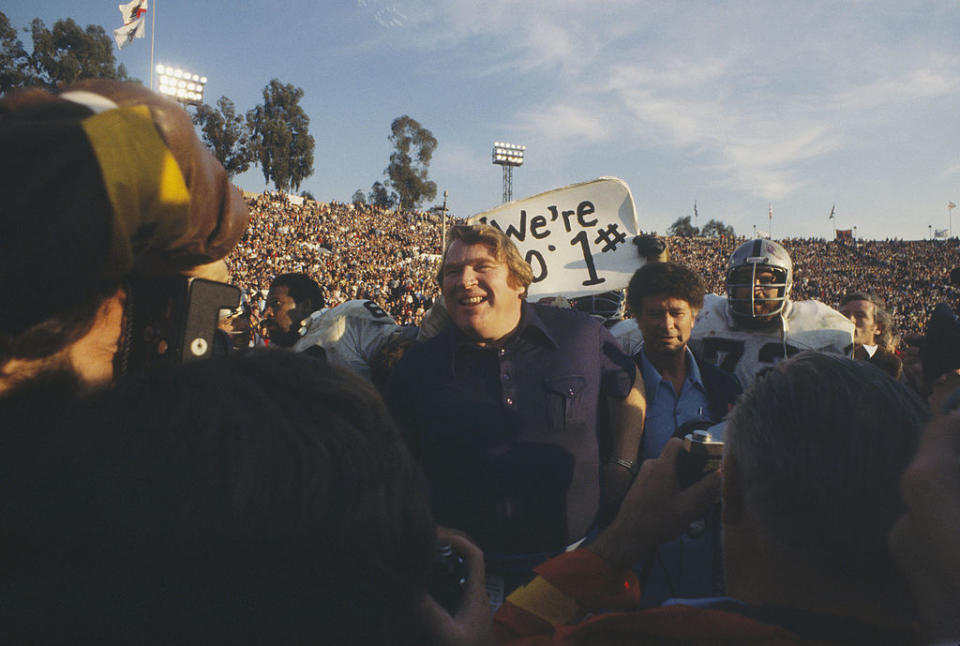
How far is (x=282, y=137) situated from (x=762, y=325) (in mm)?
50951

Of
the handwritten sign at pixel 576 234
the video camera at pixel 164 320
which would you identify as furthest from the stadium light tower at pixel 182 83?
the video camera at pixel 164 320

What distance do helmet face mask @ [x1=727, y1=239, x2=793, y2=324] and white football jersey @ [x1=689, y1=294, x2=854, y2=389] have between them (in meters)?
0.08

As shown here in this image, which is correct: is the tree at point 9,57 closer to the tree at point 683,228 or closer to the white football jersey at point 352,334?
the white football jersey at point 352,334

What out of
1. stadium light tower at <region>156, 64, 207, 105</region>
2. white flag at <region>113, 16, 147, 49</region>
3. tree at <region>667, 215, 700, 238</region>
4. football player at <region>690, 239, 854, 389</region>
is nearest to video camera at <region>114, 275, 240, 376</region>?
football player at <region>690, 239, 854, 389</region>

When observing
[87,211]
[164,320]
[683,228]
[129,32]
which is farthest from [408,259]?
[683,228]

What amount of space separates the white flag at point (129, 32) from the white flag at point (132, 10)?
0.45 ft

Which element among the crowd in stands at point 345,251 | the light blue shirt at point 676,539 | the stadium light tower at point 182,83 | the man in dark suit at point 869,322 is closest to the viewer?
the light blue shirt at point 676,539

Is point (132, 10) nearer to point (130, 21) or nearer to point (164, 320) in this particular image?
point (130, 21)

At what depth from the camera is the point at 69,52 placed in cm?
3781

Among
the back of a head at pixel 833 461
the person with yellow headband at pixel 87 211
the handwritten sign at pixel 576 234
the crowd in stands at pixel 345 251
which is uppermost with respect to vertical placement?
the crowd in stands at pixel 345 251

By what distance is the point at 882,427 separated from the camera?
97cm

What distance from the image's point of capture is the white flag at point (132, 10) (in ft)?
77.2

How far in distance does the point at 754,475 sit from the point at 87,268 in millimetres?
1067

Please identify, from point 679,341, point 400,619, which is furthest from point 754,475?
point 679,341
